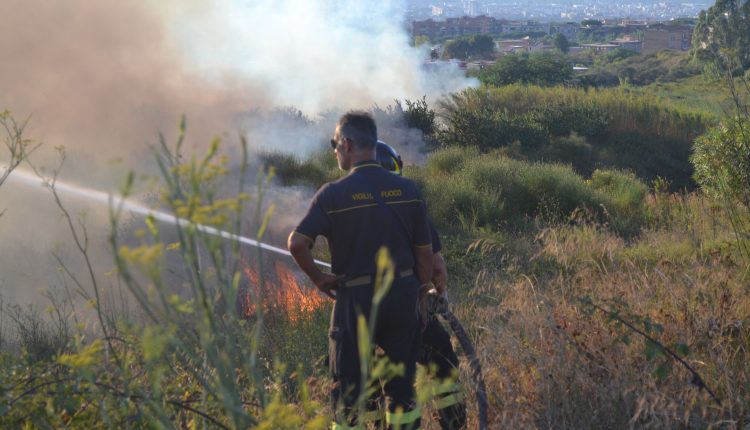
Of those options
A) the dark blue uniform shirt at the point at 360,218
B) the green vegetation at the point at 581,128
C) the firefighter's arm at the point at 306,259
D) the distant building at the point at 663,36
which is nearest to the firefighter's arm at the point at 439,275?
the dark blue uniform shirt at the point at 360,218

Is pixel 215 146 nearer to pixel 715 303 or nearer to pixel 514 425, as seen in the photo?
pixel 514 425

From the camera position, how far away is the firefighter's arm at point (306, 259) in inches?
149

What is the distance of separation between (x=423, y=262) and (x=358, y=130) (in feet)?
2.35

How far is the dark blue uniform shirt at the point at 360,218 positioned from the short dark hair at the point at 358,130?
0.31ft

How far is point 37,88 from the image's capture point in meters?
13.8

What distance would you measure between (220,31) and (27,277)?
40.9 ft

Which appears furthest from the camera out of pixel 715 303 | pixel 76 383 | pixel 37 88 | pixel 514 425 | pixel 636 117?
pixel 636 117

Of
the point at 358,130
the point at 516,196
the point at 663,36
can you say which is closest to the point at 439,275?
the point at 358,130

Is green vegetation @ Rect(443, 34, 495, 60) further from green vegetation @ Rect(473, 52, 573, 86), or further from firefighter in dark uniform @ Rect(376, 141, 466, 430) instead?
firefighter in dark uniform @ Rect(376, 141, 466, 430)

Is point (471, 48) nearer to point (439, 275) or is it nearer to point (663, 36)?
point (663, 36)

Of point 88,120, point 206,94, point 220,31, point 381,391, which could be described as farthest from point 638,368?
point 220,31

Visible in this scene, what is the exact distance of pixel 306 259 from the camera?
12.6 ft

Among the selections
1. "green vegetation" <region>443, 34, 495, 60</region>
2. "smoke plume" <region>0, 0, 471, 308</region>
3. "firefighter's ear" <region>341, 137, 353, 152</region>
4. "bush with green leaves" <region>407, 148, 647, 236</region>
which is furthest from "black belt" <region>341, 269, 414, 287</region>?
"green vegetation" <region>443, 34, 495, 60</region>

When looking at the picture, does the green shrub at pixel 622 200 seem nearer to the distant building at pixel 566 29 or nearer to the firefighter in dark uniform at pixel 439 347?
the firefighter in dark uniform at pixel 439 347
